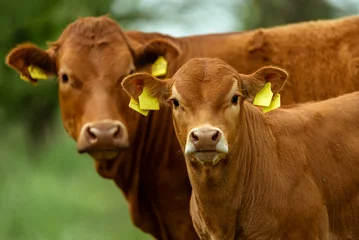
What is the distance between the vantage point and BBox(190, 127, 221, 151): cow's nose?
873cm

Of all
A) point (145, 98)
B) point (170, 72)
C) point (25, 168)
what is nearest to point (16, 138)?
point (25, 168)

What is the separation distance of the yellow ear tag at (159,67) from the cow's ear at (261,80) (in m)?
2.24

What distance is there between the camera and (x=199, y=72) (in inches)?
367

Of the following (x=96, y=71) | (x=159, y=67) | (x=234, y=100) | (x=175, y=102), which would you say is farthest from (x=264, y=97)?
(x=159, y=67)

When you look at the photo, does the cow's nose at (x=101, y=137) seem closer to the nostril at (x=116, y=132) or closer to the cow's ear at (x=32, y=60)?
the nostril at (x=116, y=132)

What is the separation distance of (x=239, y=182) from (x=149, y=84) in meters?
1.10

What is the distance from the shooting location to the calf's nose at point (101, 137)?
1076cm

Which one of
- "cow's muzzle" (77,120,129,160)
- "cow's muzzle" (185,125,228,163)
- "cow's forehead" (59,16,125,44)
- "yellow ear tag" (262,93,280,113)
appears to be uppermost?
"cow's forehead" (59,16,125,44)

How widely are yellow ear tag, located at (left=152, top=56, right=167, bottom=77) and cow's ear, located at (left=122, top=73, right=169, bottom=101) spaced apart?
187 centimetres

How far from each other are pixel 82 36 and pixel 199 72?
8.22 feet

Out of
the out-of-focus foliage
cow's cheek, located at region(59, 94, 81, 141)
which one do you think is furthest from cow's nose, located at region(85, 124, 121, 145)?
the out-of-focus foliage

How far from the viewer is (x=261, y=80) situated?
9.58m

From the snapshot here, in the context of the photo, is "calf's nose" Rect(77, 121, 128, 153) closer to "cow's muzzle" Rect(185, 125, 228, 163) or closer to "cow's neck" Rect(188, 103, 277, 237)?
"cow's neck" Rect(188, 103, 277, 237)

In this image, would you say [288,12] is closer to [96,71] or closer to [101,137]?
[96,71]
